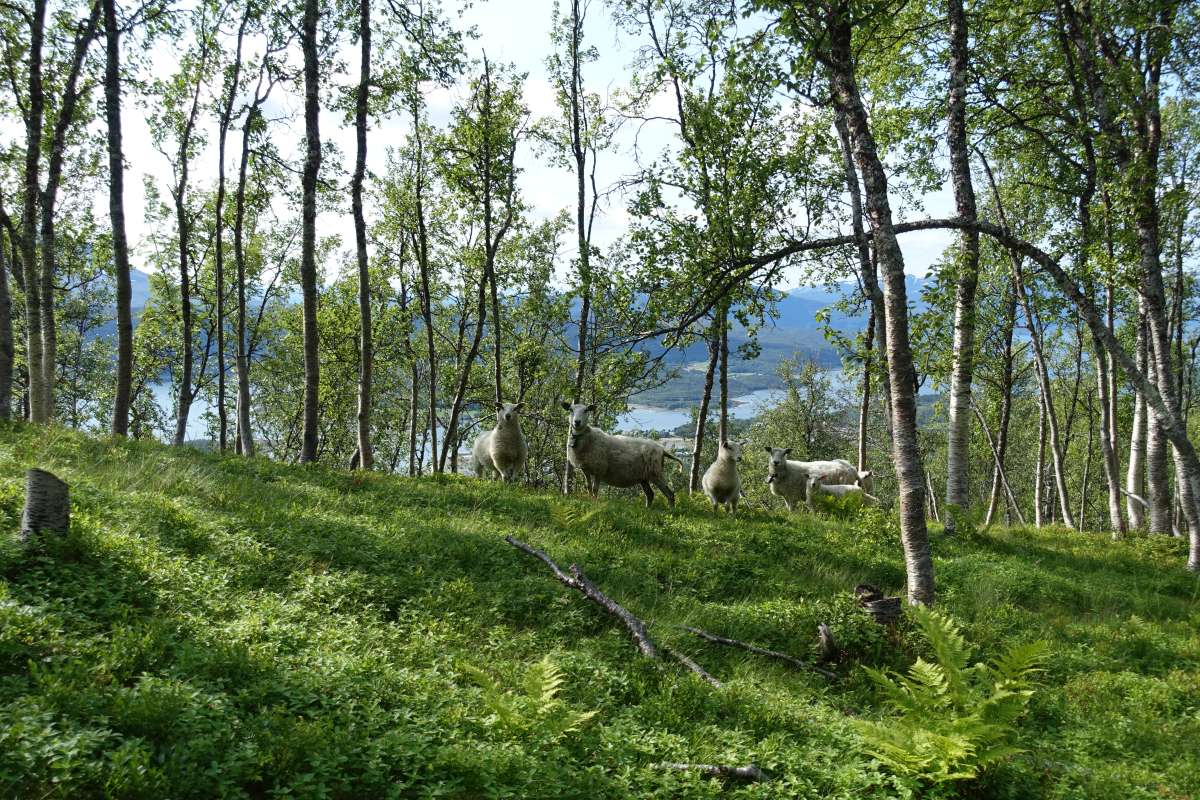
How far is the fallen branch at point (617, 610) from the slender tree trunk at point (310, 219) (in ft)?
29.0

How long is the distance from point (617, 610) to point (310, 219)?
12.4m

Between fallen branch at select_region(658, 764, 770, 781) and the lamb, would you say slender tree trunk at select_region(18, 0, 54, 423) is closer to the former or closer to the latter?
fallen branch at select_region(658, 764, 770, 781)

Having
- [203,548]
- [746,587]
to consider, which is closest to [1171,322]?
[746,587]

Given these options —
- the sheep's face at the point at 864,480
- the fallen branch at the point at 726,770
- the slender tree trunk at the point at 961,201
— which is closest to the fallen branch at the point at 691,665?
the fallen branch at the point at 726,770

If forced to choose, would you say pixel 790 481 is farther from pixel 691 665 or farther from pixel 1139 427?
pixel 691 665

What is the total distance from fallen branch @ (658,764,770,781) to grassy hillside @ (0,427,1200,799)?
11 cm

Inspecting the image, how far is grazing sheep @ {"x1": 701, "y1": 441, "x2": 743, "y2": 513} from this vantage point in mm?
16234

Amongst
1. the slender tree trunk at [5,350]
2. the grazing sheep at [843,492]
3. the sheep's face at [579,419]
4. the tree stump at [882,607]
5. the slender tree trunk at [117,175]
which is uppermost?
the slender tree trunk at [117,175]

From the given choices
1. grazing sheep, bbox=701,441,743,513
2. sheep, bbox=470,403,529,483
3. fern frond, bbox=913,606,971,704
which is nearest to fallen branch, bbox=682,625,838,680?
fern frond, bbox=913,606,971,704

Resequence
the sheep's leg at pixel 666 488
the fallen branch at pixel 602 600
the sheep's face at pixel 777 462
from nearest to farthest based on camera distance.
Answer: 1. the fallen branch at pixel 602 600
2. the sheep's leg at pixel 666 488
3. the sheep's face at pixel 777 462

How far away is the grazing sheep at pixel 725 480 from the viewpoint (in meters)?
16.2

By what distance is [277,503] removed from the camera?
32.4 ft

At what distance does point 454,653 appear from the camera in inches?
245

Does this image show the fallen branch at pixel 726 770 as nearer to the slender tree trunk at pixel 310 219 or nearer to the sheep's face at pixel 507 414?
the slender tree trunk at pixel 310 219
